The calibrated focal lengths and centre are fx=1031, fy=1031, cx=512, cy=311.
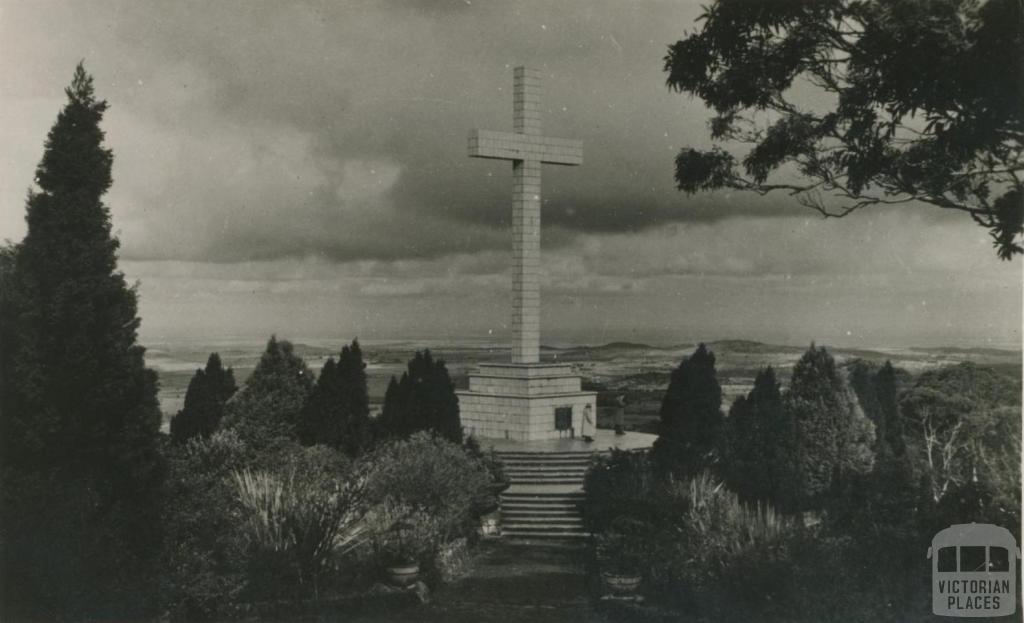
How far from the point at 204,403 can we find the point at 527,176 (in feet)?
30.9

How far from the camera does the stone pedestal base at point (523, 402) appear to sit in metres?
26.6

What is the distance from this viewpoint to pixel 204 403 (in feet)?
72.2

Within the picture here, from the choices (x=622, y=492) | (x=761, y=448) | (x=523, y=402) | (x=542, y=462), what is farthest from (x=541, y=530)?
(x=523, y=402)

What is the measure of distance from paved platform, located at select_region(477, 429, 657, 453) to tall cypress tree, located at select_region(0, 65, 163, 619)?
485 inches

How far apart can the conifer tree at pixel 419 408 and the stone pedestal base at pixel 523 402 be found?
421 centimetres

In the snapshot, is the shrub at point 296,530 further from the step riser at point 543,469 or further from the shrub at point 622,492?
the step riser at point 543,469

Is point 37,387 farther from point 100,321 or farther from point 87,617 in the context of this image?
point 87,617

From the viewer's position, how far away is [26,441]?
447 inches

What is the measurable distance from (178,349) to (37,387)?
16.4m

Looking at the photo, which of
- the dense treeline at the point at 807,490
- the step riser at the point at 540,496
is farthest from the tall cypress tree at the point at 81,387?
the step riser at the point at 540,496

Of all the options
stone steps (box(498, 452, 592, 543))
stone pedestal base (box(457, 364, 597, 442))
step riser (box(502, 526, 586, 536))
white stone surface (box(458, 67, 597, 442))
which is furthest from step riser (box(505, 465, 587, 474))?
white stone surface (box(458, 67, 597, 442))

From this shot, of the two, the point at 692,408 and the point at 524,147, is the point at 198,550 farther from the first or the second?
the point at 524,147

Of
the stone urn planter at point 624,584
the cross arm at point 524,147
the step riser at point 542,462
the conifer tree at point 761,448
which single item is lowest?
the stone urn planter at point 624,584

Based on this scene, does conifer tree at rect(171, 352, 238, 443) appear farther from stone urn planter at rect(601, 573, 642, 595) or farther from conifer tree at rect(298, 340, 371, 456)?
stone urn planter at rect(601, 573, 642, 595)
